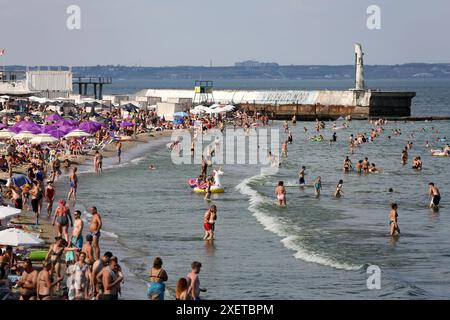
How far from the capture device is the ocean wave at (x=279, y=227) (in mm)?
24062

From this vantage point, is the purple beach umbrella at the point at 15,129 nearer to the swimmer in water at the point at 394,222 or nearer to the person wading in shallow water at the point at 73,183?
the person wading in shallow water at the point at 73,183

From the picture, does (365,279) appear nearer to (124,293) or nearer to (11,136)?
(124,293)

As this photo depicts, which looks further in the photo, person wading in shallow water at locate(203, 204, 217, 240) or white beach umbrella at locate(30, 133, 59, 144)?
white beach umbrella at locate(30, 133, 59, 144)

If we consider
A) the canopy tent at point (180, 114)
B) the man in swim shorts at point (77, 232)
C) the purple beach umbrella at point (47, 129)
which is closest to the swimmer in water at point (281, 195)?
the man in swim shorts at point (77, 232)

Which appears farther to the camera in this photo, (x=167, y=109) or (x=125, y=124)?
(x=167, y=109)

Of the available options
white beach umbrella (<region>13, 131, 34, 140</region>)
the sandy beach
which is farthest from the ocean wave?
white beach umbrella (<region>13, 131, 34, 140</region>)

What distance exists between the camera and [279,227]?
2962cm

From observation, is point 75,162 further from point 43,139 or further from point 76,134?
point 43,139

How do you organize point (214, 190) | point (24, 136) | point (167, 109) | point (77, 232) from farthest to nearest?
1. point (167, 109)
2. point (24, 136)
3. point (214, 190)
4. point (77, 232)

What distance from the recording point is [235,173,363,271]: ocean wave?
24.1 meters

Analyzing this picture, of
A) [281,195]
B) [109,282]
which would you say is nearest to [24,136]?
[281,195]

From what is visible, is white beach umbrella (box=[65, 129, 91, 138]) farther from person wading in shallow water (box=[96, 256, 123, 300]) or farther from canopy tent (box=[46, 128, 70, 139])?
person wading in shallow water (box=[96, 256, 123, 300])
